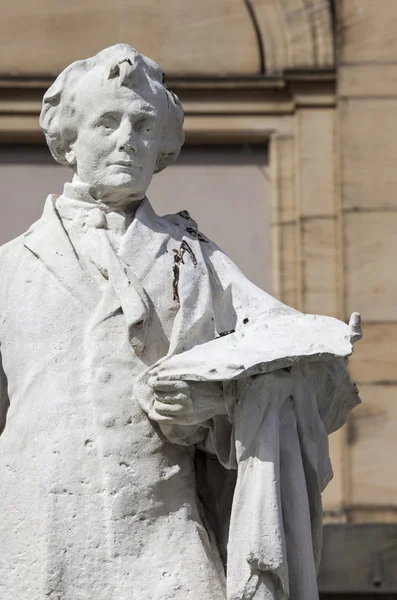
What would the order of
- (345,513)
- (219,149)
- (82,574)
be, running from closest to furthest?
(82,574) → (345,513) → (219,149)

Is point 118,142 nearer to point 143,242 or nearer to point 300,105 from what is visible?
point 143,242

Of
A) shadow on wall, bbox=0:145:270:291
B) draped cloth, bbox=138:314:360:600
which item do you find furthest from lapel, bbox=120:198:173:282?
shadow on wall, bbox=0:145:270:291

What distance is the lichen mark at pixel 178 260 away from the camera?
816 centimetres

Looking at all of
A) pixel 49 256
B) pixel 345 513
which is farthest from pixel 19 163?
pixel 49 256

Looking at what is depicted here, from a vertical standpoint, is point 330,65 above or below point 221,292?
→ above

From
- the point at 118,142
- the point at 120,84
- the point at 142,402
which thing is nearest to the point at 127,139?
the point at 118,142

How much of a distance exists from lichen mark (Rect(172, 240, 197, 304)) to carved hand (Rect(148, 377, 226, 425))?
1.27ft

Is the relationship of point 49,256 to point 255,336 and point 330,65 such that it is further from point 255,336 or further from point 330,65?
point 330,65

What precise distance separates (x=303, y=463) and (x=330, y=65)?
610 centimetres

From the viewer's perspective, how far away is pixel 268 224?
13.7m

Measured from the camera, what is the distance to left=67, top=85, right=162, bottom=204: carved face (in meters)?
8.28

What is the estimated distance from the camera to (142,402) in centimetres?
794

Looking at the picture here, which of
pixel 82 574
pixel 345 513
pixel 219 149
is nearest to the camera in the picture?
pixel 82 574

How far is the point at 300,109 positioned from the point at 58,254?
18.9 ft
